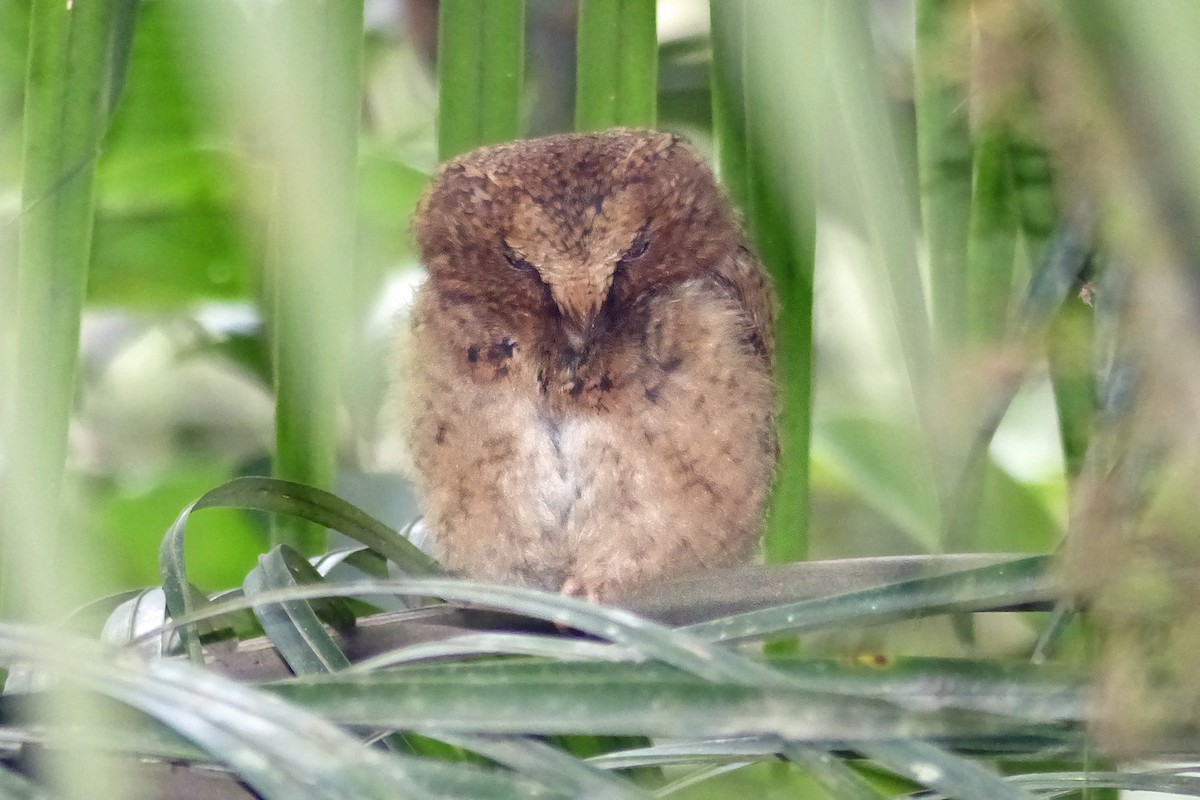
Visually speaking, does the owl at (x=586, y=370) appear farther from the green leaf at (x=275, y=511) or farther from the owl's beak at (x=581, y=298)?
the green leaf at (x=275, y=511)

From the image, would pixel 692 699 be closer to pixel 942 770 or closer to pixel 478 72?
pixel 942 770

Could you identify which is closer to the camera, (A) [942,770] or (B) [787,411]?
(A) [942,770]

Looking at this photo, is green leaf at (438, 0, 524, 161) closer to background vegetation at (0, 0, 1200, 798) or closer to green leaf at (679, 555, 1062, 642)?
background vegetation at (0, 0, 1200, 798)

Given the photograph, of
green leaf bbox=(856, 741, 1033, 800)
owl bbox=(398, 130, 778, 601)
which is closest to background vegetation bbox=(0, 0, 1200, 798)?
green leaf bbox=(856, 741, 1033, 800)

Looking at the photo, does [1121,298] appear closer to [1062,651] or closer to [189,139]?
[1062,651]

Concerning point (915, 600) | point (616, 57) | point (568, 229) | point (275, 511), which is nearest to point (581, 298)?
point (568, 229)

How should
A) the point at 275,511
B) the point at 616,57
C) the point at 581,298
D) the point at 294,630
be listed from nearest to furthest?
1. the point at 294,630
2. the point at 275,511
3. the point at 616,57
4. the point at 581,298
